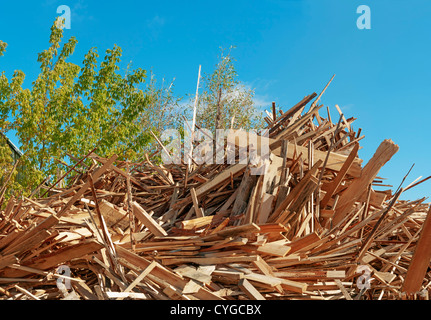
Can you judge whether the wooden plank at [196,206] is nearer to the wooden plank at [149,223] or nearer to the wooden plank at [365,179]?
the wooden plank at [149,223]

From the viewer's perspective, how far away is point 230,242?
11.5ft

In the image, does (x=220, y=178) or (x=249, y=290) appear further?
(x=220, y=178)

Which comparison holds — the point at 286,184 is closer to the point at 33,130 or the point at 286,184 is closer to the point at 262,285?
the point at 262,285

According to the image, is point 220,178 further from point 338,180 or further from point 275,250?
point 275,250

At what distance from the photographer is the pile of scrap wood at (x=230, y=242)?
3264mm

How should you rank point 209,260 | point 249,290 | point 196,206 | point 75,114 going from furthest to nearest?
point 75,114 < point 196,206 < point 209,260 < point 249,290

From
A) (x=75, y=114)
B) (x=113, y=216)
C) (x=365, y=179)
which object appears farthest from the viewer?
(x=75, y=114)

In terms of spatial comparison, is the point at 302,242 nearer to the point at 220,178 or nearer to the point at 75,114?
the point at 220,178

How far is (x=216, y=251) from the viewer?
3.58 metres

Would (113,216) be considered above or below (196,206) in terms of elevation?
below

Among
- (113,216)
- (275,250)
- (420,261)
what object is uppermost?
(113,216)

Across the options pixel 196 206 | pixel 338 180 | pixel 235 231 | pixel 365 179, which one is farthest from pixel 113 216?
pixel 365 179

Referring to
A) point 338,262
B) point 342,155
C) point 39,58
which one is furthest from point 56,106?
point 338,262

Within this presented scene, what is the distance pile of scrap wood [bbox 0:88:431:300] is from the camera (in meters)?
3.26
